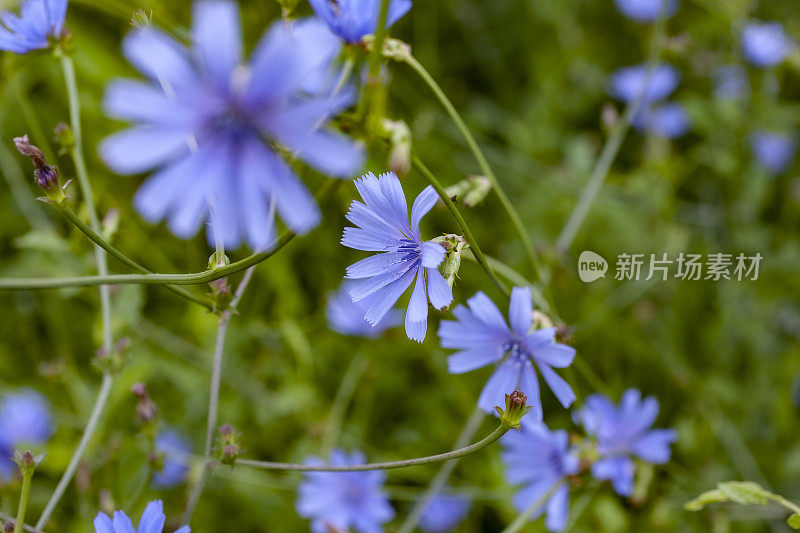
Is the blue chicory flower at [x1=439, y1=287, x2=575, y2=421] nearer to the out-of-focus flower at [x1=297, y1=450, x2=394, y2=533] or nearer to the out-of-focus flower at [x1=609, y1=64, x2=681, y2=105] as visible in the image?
the out-of-focus flower at [x1=297, y1=450, x2=394, y2=533]

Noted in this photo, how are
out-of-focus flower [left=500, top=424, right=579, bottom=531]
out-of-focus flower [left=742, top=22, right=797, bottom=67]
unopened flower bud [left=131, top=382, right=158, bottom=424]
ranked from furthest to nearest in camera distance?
out-of-focus flower [left=742, top=22, right=797, bottom=67]
out-of-focus flower [left=500, top=424, right=579, bottom=531]
unopened flower bud [left=131, top=382, right=158, bottom=424]

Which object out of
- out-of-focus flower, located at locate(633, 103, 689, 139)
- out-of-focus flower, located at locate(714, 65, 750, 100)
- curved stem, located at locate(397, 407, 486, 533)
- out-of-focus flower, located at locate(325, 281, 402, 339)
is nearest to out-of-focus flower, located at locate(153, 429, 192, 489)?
out-of-focus flower, located at locate(325, 281, 402, 339)

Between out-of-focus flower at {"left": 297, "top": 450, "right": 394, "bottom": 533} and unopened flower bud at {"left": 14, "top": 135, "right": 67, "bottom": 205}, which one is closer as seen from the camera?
unopened flower bud at {"left": 14, "top": 135, "right": 67, "bottom": 205}

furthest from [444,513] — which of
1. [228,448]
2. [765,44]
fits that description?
[765,44]

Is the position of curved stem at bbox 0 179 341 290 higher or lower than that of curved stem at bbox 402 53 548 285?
lower

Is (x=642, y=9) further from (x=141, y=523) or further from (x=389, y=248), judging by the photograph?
(x=141, y=523)

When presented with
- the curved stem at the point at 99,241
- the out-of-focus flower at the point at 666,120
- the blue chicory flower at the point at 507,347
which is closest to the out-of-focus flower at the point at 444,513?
the blue chicory flower at the point at 507,347
